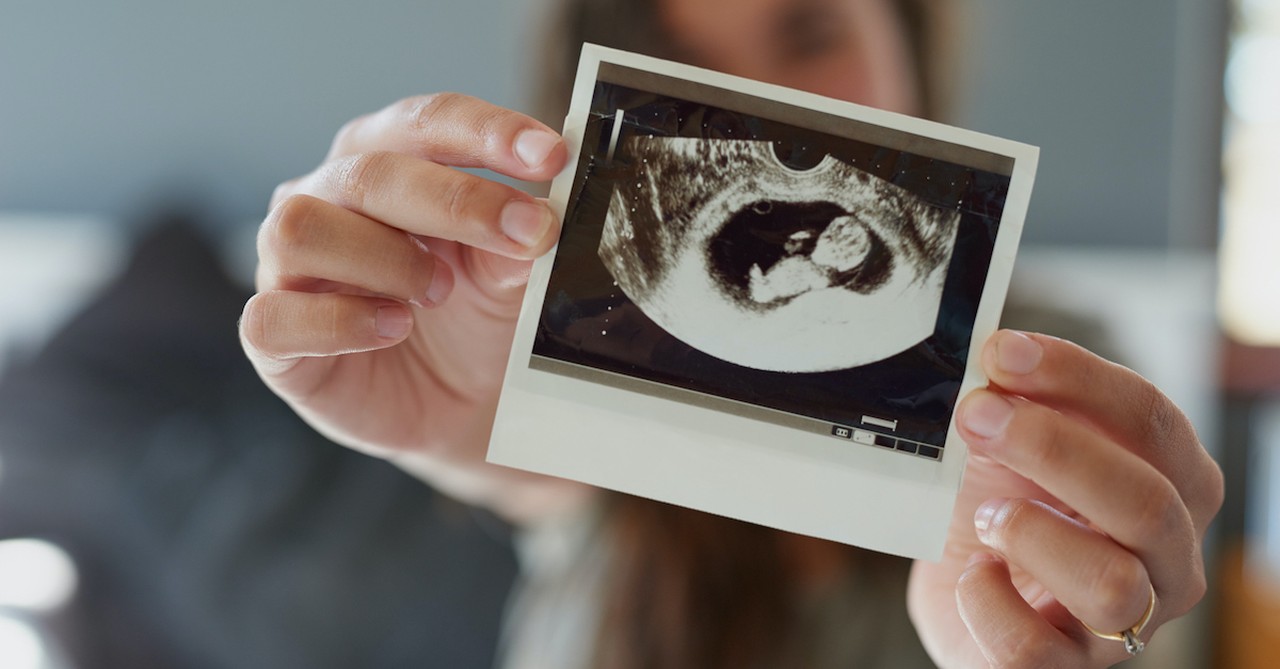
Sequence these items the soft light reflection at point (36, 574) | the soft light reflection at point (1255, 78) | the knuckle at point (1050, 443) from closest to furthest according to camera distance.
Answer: the knuckle at point (1050, 443) → the soft light reflection at point (1255, 78) → the soft light reflection at point (36, 574)

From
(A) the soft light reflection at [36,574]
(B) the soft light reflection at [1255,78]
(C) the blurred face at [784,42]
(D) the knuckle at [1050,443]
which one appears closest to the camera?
(D) the knuckle at [1050,443]

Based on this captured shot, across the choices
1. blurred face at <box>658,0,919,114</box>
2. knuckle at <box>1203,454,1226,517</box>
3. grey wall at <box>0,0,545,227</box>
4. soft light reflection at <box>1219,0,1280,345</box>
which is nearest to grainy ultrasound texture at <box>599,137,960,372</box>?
knuckle at <box>1203,454,1226,517</box>

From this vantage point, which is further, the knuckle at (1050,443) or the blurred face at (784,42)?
the blurred face at (784,42)

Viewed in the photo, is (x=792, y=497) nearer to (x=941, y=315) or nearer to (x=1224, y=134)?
(x=941, y=315)

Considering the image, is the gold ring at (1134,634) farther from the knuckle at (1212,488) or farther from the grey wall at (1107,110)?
the grey wall at (1107,110)

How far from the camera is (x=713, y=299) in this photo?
63cm

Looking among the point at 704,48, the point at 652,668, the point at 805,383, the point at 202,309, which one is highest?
the point at 704,48

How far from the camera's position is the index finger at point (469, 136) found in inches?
22.6

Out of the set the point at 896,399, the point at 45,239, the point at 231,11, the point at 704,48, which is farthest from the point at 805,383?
the point at 45,239

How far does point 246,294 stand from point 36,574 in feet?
2.25

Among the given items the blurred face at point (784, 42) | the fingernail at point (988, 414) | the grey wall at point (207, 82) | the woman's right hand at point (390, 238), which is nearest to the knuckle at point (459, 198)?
the woman's right hand at point (390, 238)

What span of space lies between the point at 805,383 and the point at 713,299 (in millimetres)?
92

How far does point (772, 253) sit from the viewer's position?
2.06ft

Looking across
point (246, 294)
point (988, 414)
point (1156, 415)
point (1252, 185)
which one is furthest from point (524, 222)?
point (1252, 185)
